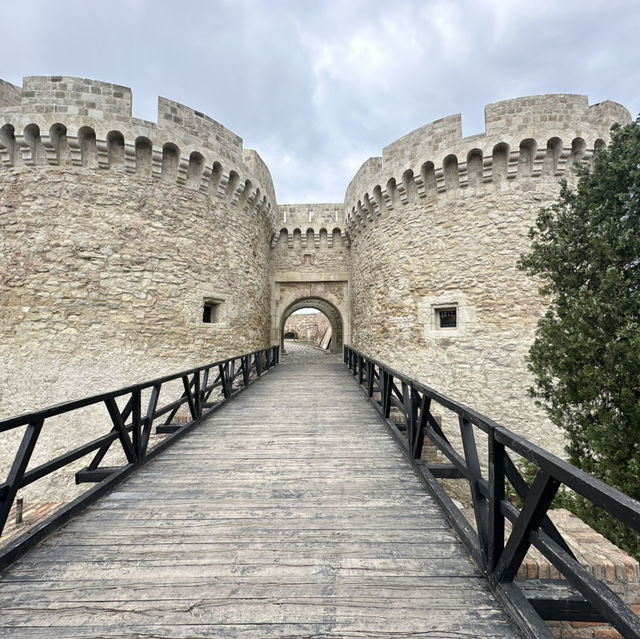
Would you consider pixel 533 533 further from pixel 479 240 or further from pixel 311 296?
pixel 311 296

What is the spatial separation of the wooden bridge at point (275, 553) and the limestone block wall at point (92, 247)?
14.3 feet

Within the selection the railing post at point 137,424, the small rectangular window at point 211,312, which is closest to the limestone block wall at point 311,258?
the small rectangular window at point 211,312

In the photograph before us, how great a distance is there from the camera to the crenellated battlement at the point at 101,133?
6.36 m

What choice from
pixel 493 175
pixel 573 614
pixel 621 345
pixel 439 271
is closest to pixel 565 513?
pixel 573 614

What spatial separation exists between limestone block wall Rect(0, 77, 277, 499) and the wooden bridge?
435 centimetres

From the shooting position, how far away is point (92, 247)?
657 centimetres

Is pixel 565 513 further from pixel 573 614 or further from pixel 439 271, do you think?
pixel 439 271

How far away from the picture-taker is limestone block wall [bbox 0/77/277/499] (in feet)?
20.4

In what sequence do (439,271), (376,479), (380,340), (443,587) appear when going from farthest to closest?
Answer: (380,340) → (439,271) → (376,479) → (443,587)

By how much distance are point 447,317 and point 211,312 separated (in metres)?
6.08

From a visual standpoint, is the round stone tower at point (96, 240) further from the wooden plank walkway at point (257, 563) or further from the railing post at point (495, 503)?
the railing post at point (495, 503)

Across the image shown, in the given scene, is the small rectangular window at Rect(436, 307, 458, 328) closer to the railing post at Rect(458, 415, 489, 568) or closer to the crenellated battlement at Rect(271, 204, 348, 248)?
the crenellated battlement at Rect(271, 204, 348, 248)

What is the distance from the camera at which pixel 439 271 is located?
7.69 meters

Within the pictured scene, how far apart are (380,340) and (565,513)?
6.50m
